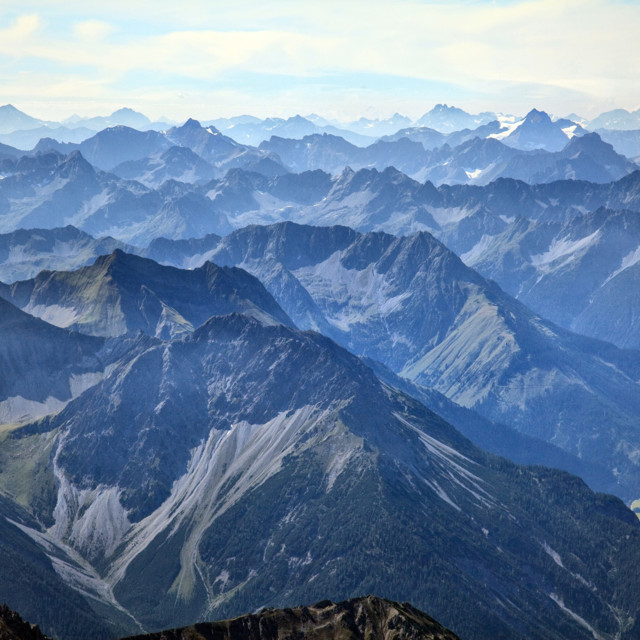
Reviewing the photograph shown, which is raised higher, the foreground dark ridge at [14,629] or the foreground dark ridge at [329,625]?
the foreground dark ridge at [14,629]

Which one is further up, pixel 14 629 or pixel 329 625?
pixel 14 629

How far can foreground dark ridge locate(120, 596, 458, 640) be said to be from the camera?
184 meters

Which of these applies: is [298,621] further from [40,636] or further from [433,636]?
[40,636]

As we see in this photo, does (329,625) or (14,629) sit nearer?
(14,629)

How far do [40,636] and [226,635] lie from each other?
33932 millimetres

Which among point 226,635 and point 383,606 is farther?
point 383,606

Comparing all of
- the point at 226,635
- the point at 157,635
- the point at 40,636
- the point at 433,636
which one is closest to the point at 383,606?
the point at 433,636

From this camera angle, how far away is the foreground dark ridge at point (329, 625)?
184 metres

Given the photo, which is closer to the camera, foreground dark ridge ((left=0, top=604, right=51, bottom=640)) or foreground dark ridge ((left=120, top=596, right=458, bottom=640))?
foreground dark ridge ((left=0, top=604, right=51, bottom=640))

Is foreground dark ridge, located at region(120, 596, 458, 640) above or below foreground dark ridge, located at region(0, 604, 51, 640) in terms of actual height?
below

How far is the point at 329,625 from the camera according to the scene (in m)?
190

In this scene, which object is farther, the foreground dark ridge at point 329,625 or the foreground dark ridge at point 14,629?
the foreground dark ridge at point 329,625

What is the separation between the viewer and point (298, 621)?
190 metres

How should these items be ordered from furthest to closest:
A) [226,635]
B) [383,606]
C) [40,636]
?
[383,606] < [226,635] < [40,636]
